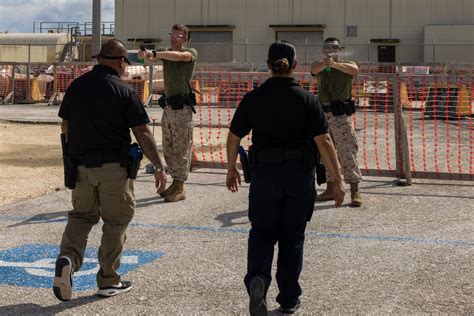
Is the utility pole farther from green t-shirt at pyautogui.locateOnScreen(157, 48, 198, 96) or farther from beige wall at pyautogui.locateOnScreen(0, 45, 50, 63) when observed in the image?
beige wall at pyautogui.locateOnScreen(0, 45, 50, 63)

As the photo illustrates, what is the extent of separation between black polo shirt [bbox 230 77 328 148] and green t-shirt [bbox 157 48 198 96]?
416cm

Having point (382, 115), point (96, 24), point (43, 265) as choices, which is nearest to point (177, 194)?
point (43, 265)

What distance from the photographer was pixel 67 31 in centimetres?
5566

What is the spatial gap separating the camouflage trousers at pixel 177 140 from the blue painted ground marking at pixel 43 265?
100 inches

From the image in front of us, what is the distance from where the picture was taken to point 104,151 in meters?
5.20

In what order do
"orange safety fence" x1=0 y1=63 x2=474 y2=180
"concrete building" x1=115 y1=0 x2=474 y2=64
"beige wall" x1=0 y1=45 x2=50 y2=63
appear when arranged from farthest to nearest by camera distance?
"beige wall" x1=0 y1=45 x2=50 y2=63 < "concrete building" x1=115 y1=0 x2=474 y2=64 < "orange safety fence" x1=0 y1=63 x2=474 y2=180

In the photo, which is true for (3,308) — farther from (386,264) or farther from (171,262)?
(386,264)

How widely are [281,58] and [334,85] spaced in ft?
12.9

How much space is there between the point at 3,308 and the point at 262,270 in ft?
5.92

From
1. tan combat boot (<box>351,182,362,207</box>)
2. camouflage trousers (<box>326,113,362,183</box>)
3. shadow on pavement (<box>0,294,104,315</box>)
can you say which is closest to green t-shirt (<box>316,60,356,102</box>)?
camouflage trousers (<box>326,113,362,183</box>)

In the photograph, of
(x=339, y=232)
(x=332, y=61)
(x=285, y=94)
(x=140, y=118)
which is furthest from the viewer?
(x=332, y=61)

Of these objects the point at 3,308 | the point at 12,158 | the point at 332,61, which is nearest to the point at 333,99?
the point at 332,61

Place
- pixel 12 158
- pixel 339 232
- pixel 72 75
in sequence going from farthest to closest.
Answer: pixel 72 75 → pixel 12 158 → pixel 339 232

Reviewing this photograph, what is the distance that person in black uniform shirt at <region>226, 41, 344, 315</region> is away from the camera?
4.74 meters
